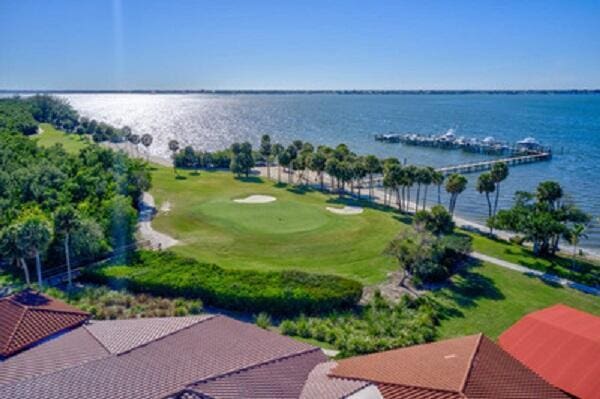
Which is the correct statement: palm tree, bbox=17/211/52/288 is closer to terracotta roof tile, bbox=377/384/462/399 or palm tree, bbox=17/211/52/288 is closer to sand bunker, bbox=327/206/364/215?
terracotta roof tile, bbox=377/384/462/399

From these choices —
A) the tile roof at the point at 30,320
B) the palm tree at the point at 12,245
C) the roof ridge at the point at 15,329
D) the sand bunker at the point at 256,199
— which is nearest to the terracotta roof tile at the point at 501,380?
the tile roof at the point at 30,320

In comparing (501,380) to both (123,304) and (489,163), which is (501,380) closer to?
(123,304)

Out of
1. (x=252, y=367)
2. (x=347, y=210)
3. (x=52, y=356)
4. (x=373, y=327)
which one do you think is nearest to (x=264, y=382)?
(x=252, y=367)

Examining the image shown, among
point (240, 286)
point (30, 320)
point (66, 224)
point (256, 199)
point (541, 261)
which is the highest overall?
point (66, 224)

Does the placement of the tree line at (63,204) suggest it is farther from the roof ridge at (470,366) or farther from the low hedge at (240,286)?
the roof ridge at (470,366)

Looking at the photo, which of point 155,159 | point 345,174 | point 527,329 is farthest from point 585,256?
point 155,159

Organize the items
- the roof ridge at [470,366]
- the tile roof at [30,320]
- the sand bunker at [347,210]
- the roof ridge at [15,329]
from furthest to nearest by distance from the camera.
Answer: the sand bunker at [347,210]
the tile roof at [30,320]
the roof ridge at [15,329]
the roof ridge at [470,366]
